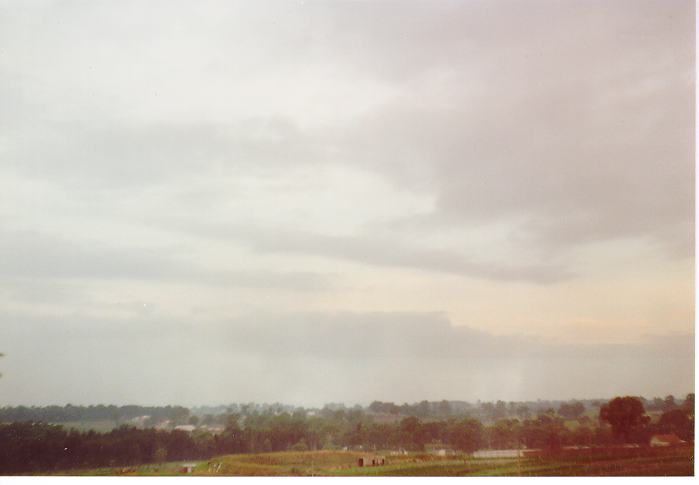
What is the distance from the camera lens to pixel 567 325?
413 cm

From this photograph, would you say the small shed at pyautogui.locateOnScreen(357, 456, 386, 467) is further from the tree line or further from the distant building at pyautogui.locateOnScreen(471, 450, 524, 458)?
the distant building at pyautogui.locateOnScreen(471, 450, 524, 458)

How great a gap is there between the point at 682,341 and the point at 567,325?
65 centimetres

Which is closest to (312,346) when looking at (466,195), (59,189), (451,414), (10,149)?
(451,414)

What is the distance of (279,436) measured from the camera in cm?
405

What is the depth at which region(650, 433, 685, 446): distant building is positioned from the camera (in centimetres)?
411

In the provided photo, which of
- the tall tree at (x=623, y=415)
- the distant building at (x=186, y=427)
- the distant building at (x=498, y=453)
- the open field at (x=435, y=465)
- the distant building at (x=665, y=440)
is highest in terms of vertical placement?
the tall tree at (x=623, y=415)

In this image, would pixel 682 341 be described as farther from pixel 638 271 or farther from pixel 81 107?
pixel 81 107

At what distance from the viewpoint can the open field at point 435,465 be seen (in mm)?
4043

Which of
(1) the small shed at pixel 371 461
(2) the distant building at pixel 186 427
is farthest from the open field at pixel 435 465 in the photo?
(2) the distant building at pixel 186 427

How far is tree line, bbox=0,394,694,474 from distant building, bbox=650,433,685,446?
45 mm

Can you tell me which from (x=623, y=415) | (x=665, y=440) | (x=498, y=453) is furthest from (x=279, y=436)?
(x=665, y=440)

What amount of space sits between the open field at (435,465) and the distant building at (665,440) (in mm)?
35

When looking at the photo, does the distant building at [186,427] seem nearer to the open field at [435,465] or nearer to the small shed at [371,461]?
the open field at [435,465]

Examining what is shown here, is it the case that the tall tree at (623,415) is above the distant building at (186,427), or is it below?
above
